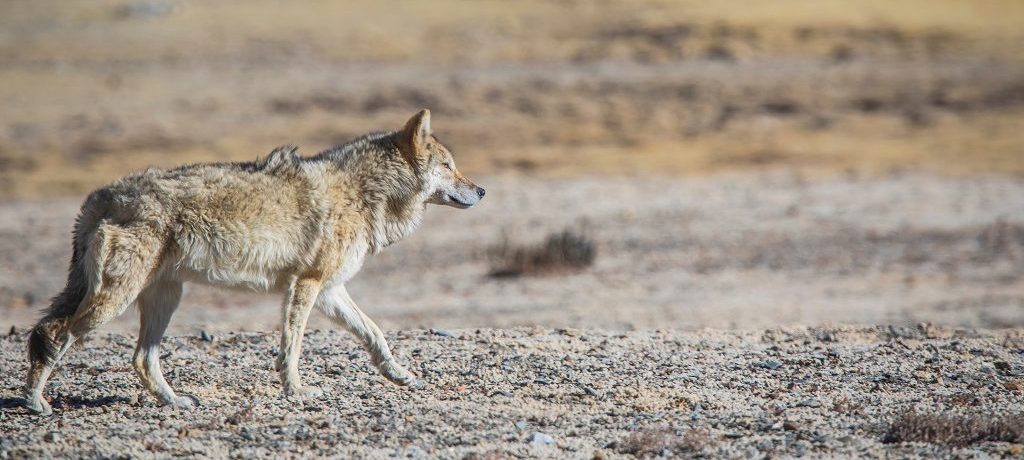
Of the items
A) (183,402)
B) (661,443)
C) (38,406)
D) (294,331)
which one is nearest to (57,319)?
(38,406)

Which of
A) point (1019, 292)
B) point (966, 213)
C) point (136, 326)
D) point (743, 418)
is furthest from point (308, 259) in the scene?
point (966, 213)

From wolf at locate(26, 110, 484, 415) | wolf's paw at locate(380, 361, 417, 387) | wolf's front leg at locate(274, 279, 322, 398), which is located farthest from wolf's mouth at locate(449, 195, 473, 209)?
wolf's front leg at locate(274, 279, 322, 398)

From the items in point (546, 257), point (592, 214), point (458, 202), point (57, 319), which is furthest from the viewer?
point (592, 214)

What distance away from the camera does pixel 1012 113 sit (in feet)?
95.3

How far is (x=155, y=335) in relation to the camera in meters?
7.68

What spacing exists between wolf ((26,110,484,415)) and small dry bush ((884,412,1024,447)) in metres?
3.08

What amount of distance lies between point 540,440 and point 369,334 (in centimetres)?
171

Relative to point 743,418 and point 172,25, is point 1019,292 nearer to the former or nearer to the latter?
point 743,418

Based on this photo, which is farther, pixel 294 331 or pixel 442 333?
pixel 442 333

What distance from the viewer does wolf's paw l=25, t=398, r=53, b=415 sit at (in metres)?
7.23

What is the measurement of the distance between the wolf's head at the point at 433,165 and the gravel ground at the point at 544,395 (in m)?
1.13

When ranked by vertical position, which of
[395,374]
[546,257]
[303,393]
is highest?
[546,257]

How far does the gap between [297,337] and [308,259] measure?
1.62 ft

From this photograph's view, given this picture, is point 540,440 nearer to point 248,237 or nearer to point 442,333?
point 248,237
